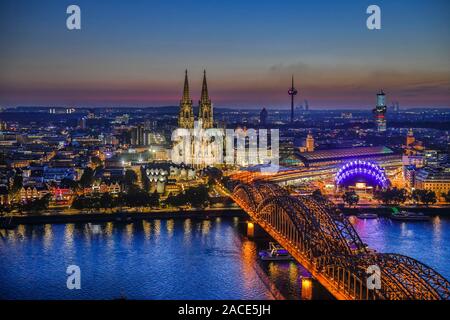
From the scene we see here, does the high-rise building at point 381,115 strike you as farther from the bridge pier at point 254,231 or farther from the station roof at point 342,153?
the bridge pier at point 254,231

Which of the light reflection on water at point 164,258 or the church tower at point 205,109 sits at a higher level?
the church tower at point 205,109

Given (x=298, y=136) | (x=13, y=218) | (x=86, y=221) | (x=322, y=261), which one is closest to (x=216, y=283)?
(x=322, y=261)

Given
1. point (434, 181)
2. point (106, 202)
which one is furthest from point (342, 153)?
point (106, 202)

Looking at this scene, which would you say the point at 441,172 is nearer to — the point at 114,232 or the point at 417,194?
the point at 417,194

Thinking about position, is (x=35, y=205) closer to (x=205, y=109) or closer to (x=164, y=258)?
(x=164, y=258)

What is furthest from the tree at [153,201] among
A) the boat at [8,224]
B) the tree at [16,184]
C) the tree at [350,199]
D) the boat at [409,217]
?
the boat at [409,217]
